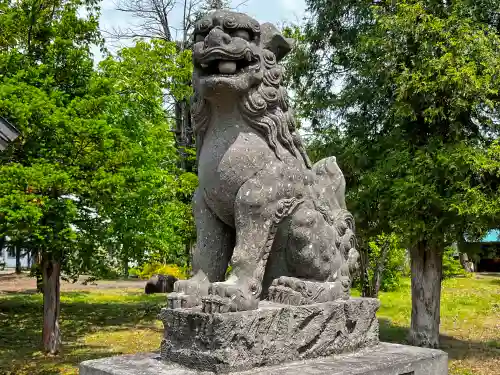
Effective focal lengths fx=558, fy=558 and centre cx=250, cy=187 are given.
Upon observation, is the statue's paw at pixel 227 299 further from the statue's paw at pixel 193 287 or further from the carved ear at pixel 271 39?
the carved ear at pixel 271 39

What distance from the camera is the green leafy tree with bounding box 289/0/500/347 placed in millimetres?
8789

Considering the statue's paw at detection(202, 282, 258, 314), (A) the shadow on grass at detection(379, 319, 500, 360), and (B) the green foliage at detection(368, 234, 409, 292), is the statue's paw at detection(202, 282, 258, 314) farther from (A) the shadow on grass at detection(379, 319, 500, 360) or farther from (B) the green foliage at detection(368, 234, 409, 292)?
(B) the green foliage at detection(368, 234, 409, 292)

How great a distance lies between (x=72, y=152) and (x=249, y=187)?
21.6 ft

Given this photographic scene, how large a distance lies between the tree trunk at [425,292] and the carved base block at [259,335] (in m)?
6.92

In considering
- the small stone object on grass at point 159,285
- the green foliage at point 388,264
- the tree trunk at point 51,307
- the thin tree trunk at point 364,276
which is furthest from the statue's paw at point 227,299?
the small stone object on grass at point 159,285

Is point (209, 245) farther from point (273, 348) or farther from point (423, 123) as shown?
point (423, 123)

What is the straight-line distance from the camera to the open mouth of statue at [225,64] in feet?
11.1

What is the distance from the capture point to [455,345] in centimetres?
1107

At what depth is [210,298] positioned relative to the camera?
3.22 metres

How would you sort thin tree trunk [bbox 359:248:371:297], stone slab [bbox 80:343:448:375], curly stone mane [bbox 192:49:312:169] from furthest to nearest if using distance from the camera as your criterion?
thin tree trunk [bbox 359:248:371:297]
curly stone mane [bbox 192:49:312:169]
stone slab [bbox 80:343:448:375]

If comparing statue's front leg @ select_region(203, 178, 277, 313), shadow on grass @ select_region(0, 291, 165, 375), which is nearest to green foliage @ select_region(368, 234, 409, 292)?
shadow on grass @ select_region(0, 291, 165, 375)

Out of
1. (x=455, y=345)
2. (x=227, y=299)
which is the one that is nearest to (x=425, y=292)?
(x=455, y=345)

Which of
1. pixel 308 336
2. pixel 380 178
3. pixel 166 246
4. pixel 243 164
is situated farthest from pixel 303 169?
pixel 166 246

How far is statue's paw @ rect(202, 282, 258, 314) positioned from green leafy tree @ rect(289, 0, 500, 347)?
19.3 feet
